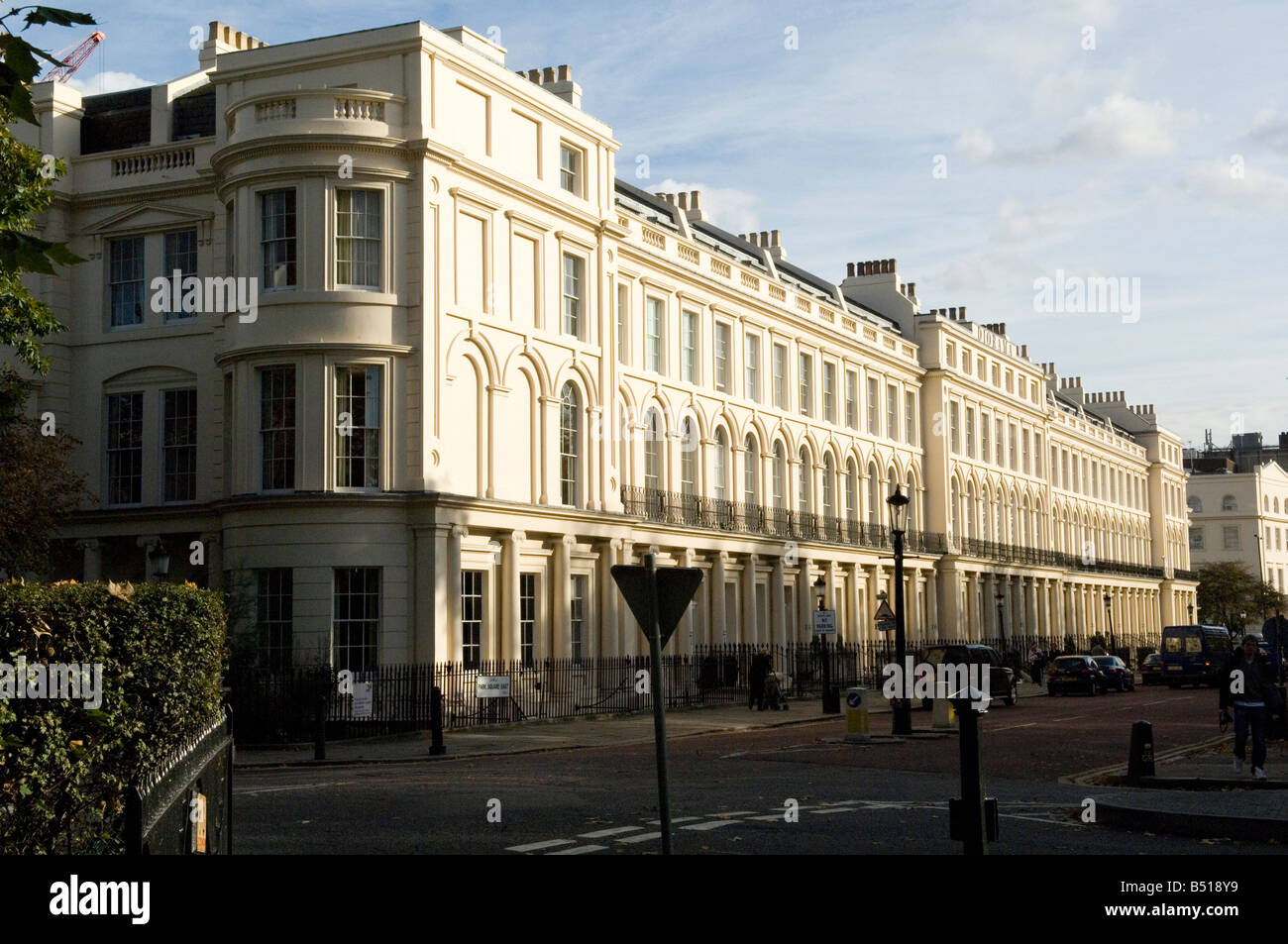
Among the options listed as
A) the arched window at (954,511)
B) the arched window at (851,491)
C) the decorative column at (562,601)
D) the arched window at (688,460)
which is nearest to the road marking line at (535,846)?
the decorative column at (562,601)

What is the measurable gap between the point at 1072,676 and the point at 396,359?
91.0ft

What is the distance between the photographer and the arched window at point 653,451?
45.5 m

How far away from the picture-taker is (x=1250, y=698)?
1906cm

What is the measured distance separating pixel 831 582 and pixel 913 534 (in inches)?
395

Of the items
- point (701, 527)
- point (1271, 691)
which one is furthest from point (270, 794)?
point (701, 527)

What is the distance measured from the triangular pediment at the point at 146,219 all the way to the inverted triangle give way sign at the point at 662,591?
2883cm

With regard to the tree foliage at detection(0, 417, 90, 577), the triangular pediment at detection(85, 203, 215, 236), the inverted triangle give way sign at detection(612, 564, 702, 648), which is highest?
the triangular pediment at detection(85, 203, 215, 236)

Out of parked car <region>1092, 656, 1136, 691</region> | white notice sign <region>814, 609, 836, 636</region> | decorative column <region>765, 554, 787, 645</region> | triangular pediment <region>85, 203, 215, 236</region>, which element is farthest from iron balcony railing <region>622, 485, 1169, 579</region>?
triangular pediment <region>85, 203, 215, 236</region>

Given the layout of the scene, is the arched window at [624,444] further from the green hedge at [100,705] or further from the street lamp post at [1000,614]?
the street lamp post at [1000,614]

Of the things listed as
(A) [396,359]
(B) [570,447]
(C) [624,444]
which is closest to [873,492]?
(C) [624,444]

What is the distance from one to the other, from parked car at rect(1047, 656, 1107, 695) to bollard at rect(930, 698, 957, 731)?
18915 millimetres

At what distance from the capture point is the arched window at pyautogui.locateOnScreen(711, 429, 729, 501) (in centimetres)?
4994

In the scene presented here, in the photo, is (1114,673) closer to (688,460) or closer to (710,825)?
(688,460)

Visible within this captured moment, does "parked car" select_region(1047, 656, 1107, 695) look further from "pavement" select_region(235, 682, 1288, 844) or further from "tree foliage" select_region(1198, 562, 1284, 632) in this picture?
"tree foliage" select_region(1198, 562, 1284, 632)
